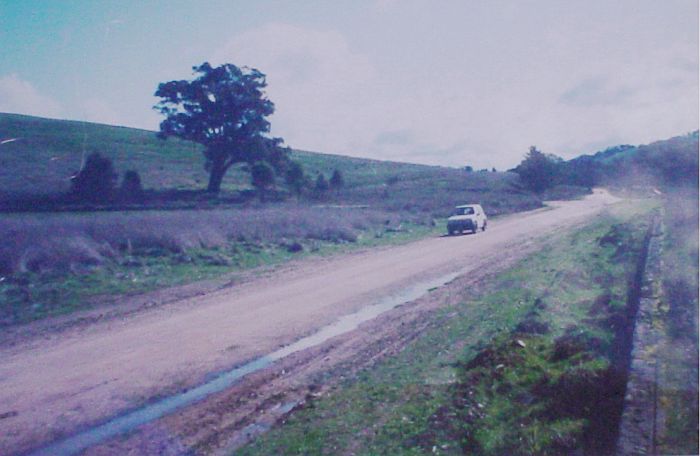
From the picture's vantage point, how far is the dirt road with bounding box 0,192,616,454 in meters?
7.30

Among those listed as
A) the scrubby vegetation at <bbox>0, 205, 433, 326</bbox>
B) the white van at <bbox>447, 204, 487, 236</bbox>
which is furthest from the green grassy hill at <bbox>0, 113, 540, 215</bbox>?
the white van at <bbox>447, 204, 487, 236</bbox>

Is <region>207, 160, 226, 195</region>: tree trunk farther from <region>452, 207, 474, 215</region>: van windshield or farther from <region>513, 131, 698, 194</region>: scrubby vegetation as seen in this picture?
<region>513, 131, 698, 194</region>: scrubby vegetation

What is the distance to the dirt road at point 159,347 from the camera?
7297 millimetres

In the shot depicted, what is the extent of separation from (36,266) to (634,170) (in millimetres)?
16028

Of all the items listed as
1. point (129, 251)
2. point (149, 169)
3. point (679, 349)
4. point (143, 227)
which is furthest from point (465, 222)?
point (149, 169)

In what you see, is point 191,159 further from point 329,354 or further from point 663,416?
point 663,416

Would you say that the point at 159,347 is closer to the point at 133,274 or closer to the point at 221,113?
the point at 133,274

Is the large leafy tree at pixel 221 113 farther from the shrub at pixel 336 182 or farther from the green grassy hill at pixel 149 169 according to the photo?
the shrub at pixel 336 182

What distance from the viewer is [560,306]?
1117 centimetres

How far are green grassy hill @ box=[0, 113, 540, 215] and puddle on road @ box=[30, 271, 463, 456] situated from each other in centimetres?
2386

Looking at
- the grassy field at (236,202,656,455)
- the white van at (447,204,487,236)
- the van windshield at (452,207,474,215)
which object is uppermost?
the grassy field at (236,202,656,455)

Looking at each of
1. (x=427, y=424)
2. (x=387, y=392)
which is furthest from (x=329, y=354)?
(x=427, y=424)

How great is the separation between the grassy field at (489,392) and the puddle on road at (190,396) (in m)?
1.52

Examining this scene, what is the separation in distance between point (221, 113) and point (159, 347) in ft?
108
